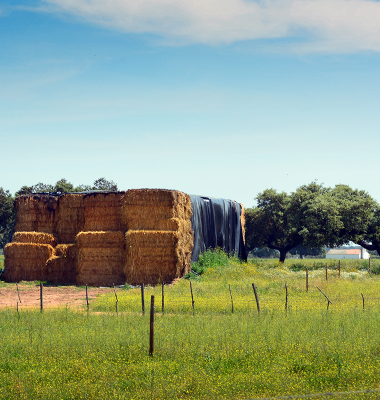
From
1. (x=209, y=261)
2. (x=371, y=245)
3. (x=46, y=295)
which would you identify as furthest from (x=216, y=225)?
(x=371, y=245)

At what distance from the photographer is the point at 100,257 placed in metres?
27.4

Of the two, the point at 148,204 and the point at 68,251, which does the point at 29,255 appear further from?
the point at 148,204

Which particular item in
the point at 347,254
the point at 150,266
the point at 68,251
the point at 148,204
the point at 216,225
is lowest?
the point at 347,254

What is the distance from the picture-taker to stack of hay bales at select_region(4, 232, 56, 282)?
2850cm

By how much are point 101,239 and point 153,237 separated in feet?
10.1

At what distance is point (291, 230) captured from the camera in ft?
154

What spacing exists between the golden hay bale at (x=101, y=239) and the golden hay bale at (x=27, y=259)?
2601 millimetres

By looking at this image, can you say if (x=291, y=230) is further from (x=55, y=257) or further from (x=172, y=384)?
(x=172, y=384)

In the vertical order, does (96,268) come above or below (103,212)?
below

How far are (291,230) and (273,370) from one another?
38093 mm

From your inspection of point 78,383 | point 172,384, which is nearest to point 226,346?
point 172,384

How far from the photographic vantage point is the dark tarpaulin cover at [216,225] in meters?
32.2

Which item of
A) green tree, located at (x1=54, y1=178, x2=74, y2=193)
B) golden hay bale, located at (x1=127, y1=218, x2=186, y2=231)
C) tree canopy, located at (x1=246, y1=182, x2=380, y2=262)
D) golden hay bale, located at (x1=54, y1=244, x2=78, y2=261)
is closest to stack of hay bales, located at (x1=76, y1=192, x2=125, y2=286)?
golden hay bale, located at (x1=127, y1=218, x2=186, y2=231)

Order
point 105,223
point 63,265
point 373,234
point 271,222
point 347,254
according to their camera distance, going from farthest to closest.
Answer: point 347,254 < point 271,222 < point 373,234 < point 63,265 < point 105,223
